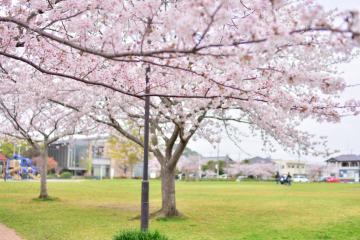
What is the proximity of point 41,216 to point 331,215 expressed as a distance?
35.1 ft

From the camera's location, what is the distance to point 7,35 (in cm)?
786

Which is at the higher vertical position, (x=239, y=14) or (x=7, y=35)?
(x=239, y=14)

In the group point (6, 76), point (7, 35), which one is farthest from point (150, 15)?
point (6, 76)

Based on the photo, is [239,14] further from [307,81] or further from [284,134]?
[284,134]

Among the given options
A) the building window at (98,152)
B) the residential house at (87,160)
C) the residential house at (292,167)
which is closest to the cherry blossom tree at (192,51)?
the residential house at (87,160)

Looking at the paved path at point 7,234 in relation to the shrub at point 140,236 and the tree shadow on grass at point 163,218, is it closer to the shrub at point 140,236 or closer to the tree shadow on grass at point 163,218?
the tree shadow on grass at point 163,218

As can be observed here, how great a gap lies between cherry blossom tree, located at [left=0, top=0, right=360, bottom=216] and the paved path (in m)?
4.09

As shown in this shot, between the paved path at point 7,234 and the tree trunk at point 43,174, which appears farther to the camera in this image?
the tree trunk at point 43,174

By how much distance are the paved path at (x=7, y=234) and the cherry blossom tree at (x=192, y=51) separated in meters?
4.09

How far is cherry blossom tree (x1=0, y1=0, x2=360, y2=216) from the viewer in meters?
4.41

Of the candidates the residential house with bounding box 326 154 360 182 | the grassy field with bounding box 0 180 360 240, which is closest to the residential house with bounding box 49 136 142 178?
the residential house with bounding box 326 154 360 182

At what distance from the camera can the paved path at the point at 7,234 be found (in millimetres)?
11506

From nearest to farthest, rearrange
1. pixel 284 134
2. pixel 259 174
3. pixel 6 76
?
pixel 6 76 < pixel 284 134 < pixel 259 174

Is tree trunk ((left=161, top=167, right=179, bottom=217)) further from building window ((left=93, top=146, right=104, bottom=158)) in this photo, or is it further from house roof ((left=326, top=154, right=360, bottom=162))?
house roof ((left=326, top=154, right=360, bottom=162))
